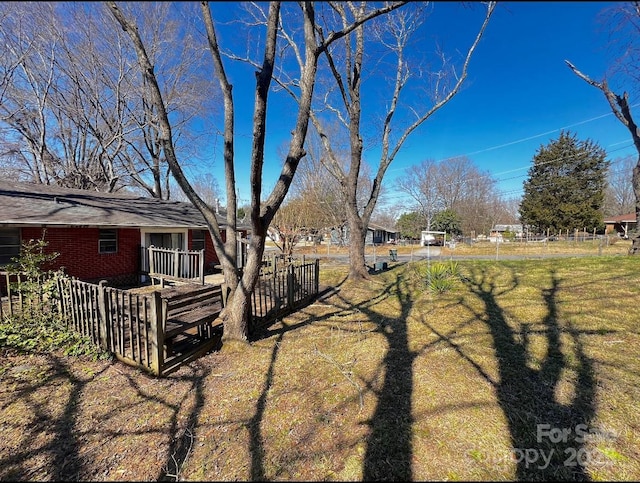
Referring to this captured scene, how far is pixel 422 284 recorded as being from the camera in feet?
27.5

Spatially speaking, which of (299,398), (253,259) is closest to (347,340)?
(299,398)

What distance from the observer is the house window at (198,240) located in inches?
501

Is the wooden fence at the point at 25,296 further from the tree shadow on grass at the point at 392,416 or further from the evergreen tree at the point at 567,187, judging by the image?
the evergreen tree at the point at 567,187

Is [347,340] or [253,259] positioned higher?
[253,259]

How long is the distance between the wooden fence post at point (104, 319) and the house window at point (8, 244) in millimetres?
6293

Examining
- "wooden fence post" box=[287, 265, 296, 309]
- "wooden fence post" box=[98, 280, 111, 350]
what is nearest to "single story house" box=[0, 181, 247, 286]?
"wooden fence post" box=[98, 280, 111, 350]

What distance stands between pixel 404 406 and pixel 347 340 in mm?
1879

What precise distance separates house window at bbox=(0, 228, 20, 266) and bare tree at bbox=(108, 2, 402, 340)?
6773 millimetres

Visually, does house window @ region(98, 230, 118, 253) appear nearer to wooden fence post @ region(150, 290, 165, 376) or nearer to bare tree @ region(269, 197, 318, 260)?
bare tree @ region(269, 197, 318, 260)

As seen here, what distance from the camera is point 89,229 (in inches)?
352

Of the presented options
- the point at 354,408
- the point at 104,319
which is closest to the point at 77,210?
the point at 104,319

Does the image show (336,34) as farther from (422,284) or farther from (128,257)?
(128,257)

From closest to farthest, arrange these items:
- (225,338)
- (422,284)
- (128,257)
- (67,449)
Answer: (67,449), (225,338), (422,284), (128,257)

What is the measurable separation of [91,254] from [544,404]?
11518 millimetres
